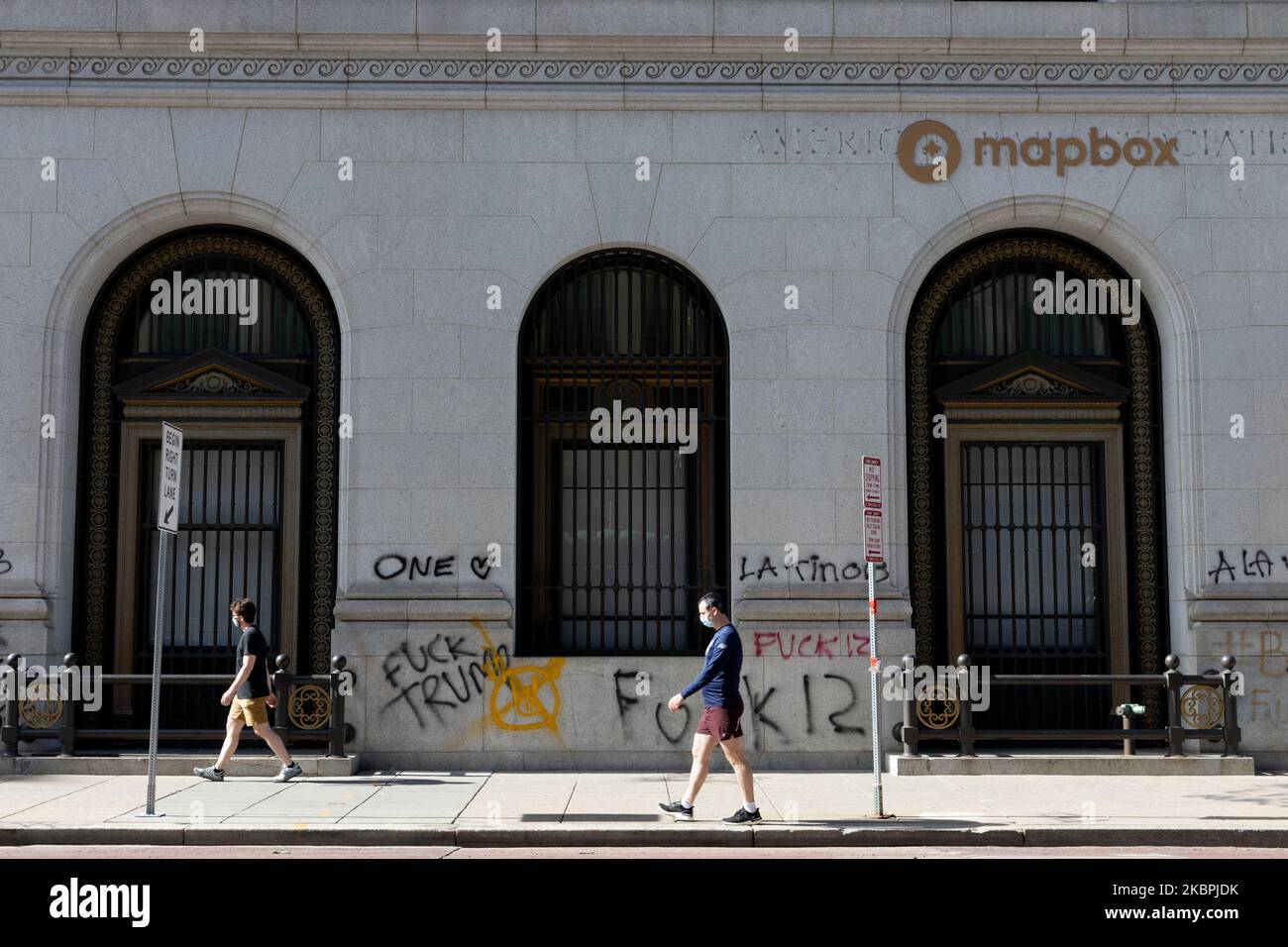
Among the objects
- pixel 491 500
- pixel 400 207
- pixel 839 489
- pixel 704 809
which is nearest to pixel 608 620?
pixel 491 500

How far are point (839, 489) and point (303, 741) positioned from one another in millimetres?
6755

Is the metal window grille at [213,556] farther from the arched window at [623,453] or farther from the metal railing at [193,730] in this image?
the arched window at [623,453]

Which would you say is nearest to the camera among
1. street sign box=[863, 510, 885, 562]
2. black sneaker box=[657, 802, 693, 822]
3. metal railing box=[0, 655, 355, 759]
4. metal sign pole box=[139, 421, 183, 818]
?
black sneaker box=[657, 802, 693, 822]

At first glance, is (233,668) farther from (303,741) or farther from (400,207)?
(400,207)

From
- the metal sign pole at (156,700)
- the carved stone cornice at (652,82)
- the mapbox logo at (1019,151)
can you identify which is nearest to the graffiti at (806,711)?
the mapbox logo at (1019,151)

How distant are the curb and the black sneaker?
352 millimetres

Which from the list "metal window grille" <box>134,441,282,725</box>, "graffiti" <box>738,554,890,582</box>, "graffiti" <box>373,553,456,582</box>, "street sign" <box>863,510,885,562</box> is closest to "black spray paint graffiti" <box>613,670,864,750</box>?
"graffiti" <box>738,554,890,582</box>

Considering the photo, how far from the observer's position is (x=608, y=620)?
1567cm

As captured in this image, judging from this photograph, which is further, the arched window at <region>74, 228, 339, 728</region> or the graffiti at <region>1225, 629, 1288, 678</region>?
the arched window at <region>74, 228, 339, 728</region>

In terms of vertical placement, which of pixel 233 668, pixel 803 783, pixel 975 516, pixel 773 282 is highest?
pixel 773 282

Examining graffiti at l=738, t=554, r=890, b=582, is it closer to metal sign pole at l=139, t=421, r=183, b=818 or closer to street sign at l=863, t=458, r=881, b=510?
street sign at l=863, t=458, r=881, b=510

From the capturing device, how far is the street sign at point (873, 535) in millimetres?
11633

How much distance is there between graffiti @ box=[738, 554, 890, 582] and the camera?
1508 centimetres
